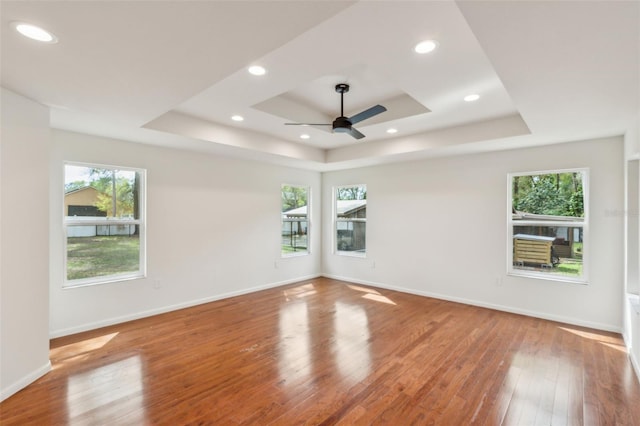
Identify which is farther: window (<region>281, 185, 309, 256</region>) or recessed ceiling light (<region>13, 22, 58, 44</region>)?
window (<region>281, 185, 309, 256</region>)

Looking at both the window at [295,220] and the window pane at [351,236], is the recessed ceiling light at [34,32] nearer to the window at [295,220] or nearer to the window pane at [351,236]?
the window at [295,220]

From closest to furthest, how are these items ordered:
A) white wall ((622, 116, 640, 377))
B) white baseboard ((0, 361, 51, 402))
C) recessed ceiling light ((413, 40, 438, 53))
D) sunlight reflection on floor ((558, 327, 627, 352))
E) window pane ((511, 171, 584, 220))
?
recessed ceiling light ((413, 40, 438, 53))
white baseboard ((0, 361, 51, 402))
white wall ((622, 116, 640, 377))
sunlight reflection on floor ((558, 327, 627, 352))
window pane ((511, 171, 584, 220))

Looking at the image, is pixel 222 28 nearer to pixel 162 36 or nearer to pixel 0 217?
pixel 162 36

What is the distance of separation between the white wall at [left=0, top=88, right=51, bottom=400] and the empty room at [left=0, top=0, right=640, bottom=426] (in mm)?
17

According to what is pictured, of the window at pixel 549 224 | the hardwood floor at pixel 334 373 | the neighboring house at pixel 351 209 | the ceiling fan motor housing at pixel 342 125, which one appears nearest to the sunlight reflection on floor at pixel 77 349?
the hardwood floor at pixel 334 373

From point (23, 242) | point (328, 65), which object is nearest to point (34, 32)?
point (23, 242)

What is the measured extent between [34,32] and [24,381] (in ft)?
8.81

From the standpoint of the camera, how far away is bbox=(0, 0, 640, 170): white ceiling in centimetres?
153

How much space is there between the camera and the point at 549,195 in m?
4.31

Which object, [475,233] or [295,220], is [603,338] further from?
[295,220]

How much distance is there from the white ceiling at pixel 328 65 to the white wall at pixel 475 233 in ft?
1.64

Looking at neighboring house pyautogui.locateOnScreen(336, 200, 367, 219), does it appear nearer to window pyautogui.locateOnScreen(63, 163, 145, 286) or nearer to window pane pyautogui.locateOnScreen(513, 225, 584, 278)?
window pane pyautogui.locateOnScreen(513, 225, 584, 278)

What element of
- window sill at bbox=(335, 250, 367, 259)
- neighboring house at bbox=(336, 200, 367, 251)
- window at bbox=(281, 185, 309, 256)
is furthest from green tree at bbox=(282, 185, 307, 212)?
window sill at bbox=(335, 250, 367, 259)

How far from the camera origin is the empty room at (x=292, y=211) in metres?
1.89
